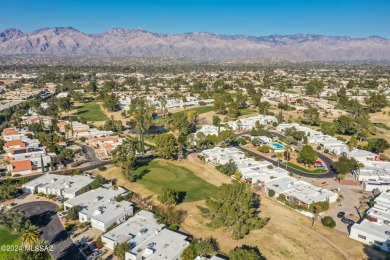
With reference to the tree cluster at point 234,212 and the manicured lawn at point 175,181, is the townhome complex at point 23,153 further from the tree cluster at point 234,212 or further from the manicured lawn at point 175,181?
the tree cluster at point 234,212

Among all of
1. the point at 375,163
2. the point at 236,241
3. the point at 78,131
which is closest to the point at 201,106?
the point at 78,131

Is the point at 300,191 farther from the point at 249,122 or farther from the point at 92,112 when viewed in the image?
the point at 92,112

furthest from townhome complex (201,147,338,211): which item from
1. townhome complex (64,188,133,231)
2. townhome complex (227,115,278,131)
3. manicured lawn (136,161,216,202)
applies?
townhome complex (64,188,133,231)

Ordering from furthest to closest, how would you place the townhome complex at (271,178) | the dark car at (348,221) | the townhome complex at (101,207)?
the townhome complex at (271,178), the dark car at (348,221), the townhome complex at (101,207)

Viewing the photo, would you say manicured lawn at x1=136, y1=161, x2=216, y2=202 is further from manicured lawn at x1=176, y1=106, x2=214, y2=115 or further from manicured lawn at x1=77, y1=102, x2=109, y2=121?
manicured lawn at x1=176, y1=106, x2=214, y2=115

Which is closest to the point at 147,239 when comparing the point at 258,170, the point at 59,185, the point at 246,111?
the point at 59,185

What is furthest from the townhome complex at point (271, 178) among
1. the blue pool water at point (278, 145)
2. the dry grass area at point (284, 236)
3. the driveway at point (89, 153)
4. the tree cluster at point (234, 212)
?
the driveway at point (89, 153)

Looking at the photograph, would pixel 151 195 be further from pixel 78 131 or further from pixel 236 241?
pixel 78 131
